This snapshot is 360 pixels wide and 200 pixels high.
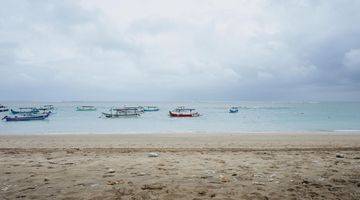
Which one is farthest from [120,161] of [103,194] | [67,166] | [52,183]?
[103,194]

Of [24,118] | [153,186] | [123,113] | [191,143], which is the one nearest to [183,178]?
[153,186]

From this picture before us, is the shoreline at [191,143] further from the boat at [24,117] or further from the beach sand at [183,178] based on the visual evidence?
the boat at [24,117]

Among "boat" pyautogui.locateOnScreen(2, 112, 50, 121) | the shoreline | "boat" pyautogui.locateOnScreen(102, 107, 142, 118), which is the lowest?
the shoreline

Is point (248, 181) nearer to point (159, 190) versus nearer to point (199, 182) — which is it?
point (199, 182)

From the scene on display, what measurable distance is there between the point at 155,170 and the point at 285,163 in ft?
13.8

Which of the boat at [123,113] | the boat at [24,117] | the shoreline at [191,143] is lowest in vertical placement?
the shoreline at [191,143]

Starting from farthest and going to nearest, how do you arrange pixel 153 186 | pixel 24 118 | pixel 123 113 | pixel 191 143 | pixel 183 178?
pixel 123 113, pixel 24 118, pixel 191 143, pixel 183 178, pixel 153 186

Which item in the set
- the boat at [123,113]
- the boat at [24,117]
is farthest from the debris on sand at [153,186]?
the boat at [123,113]

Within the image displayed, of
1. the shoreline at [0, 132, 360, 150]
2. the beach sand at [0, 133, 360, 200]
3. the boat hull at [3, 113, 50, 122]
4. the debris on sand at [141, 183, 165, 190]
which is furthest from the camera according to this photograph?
the boat hull at [3, 113, 50, 122]

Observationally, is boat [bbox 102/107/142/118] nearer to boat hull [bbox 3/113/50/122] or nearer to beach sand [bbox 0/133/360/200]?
boat hull [bbox 3/113/50/122]

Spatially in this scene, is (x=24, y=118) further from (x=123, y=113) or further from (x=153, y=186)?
(x=153, y=186)

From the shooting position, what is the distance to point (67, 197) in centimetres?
654

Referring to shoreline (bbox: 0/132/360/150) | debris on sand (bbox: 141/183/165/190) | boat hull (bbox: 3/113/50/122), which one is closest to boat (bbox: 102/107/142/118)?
boat hull (bbox: 3/113/50/122)

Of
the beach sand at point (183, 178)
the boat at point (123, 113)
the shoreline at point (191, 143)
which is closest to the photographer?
the beach sand at point (183, 178)
